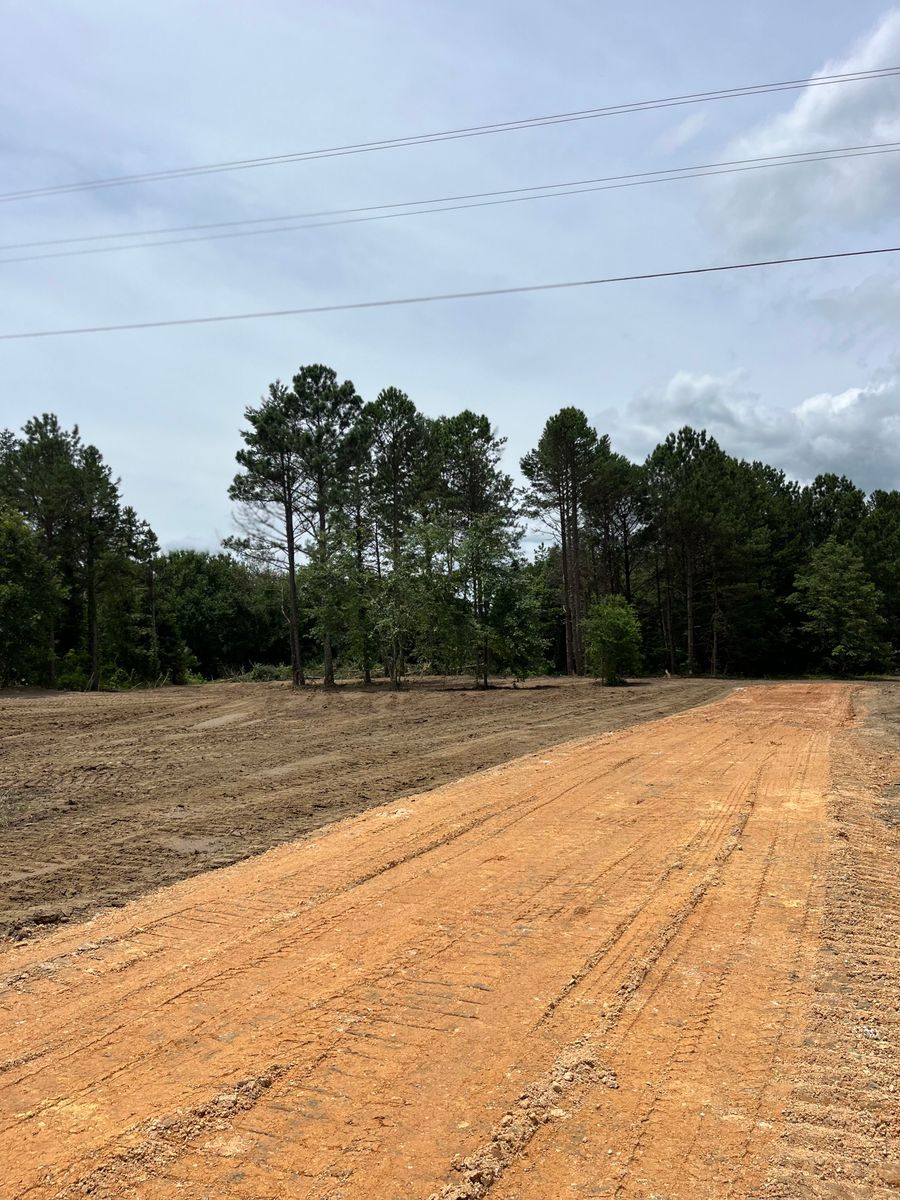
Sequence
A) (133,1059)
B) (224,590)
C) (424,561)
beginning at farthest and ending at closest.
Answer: (224,590) → (424,561) → (133,1059)

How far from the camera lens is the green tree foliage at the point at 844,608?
1730 inches

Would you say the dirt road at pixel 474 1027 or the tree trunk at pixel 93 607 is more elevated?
the tree trunk at pixel 93 607

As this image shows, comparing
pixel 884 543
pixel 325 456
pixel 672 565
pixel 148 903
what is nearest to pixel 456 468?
pixel 325 456

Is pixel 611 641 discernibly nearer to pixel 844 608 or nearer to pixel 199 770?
pixel 844 608

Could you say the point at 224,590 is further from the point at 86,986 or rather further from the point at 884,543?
the point at 86,986

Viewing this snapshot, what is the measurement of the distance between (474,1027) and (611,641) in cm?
2863

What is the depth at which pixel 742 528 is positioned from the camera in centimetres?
4450

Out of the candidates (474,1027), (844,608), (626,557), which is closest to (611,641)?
(626,557)

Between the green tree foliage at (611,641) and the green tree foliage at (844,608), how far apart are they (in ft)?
60.0

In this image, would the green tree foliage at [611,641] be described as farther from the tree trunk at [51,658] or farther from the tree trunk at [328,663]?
the tree trunk at [51,658]

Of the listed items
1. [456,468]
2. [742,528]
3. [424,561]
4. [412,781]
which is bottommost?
[412,781]

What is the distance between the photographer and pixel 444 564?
29.7 m

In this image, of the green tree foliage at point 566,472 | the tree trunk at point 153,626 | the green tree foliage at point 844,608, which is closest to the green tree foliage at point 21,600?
the tree trunk at point 153,626

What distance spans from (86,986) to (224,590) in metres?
55.4
